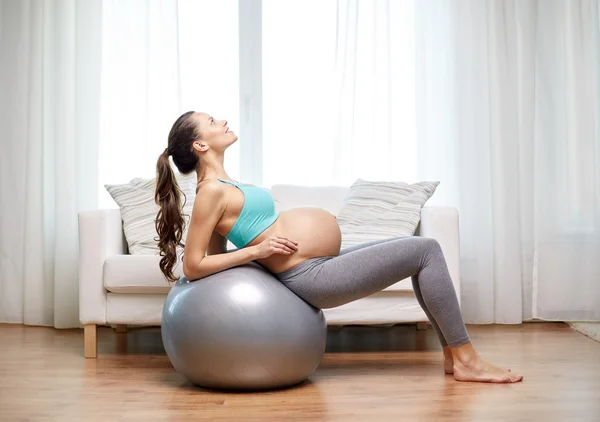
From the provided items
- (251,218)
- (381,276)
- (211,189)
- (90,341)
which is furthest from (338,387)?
(90,341)

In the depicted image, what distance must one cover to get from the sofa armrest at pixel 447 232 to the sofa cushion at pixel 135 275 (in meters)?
1.21

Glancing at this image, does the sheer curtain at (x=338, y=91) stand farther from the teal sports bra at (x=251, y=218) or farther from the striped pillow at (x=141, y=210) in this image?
the teal sports bra at (x=251, y=218)

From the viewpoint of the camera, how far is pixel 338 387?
9.27 feet

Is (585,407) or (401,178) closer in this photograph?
(585,407)

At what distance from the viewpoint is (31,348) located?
386cm

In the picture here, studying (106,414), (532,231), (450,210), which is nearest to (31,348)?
(106,414)

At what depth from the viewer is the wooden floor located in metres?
2.43

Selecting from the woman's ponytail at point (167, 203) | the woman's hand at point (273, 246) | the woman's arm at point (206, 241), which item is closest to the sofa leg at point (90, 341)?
the woman's ponytail at point (167, 203)

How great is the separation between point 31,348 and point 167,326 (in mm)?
1411

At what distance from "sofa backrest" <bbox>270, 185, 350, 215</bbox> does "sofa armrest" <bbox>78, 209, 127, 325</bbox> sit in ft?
3.29

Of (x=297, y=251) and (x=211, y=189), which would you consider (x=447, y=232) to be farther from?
(x=211, y=189)

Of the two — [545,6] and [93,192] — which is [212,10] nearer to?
[93,192]

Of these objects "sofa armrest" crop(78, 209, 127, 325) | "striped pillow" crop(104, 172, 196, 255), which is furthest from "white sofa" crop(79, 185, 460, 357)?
"striped pillow" crop(104, 172, 196, 255)

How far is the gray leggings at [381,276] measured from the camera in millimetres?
2752
